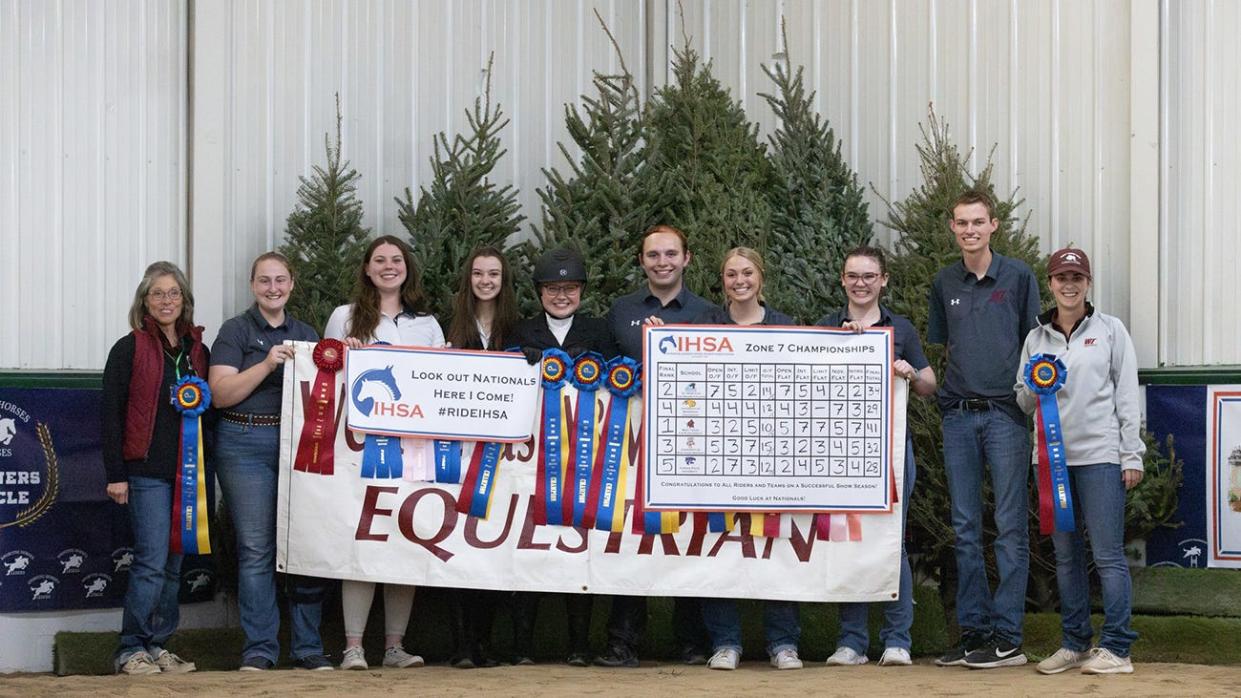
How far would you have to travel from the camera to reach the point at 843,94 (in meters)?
9.66

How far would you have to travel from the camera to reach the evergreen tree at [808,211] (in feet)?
28.8

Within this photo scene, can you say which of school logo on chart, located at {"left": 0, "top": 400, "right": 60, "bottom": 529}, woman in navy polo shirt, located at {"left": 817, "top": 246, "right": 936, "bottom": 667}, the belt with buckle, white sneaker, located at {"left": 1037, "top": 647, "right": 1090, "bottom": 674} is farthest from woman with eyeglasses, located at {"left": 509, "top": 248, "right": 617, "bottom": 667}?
school logo on chart, located at {"left": 0, "top": 400, "right": 60, "bottom": 529}

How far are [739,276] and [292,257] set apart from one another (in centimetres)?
275

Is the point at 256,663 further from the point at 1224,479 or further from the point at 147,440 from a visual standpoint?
the point at 1224,479

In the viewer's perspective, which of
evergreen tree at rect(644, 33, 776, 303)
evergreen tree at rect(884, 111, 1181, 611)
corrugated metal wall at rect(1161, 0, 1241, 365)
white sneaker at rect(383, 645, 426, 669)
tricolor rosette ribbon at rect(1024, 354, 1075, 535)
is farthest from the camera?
evergreen tree at rect(644, 33, 776, 303)

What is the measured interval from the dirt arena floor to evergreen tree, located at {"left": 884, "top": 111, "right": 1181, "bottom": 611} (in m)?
1.17

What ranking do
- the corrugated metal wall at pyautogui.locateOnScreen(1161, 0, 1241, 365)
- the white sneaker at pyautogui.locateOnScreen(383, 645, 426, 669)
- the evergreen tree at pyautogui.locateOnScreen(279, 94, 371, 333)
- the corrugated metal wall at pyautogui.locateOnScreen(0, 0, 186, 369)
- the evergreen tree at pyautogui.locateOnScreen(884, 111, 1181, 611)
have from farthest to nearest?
the evergreen tree at pyautogui.locateOnScreen(279, 94, 371, 333) < the corrugated metal wall at pyautogui.locateOnScreen(1161, 0, 1241, 365) < the evergreen tree at pyautogui.locateOnScreen(884, 111, 1181, 611) < the corrugated metal wall at pyautogui.locateOnScreen(0, 0, 186, 369) < the white sneaker at pyautogui.locateOnScreen(383, 645, 426, 669)

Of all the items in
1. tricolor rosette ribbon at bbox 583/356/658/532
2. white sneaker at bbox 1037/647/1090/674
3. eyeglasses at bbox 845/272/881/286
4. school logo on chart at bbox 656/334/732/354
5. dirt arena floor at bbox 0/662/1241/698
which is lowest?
dirt arena floor at bbox 0/662/1241/698

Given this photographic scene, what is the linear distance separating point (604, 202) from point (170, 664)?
3.37 meters

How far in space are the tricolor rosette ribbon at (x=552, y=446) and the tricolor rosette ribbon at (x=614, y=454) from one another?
139mm

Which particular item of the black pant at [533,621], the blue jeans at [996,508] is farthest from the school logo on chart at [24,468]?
the blue jeans at [996,508]

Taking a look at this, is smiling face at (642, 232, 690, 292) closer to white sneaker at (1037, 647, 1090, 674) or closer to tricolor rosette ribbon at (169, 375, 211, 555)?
tricolor rosette ribbon at (169, 375, 211, 555)

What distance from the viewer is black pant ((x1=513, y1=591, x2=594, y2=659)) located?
6.98 m

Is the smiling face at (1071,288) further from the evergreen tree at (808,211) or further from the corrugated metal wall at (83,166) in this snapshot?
the corrugated metal wall at (83,166)
